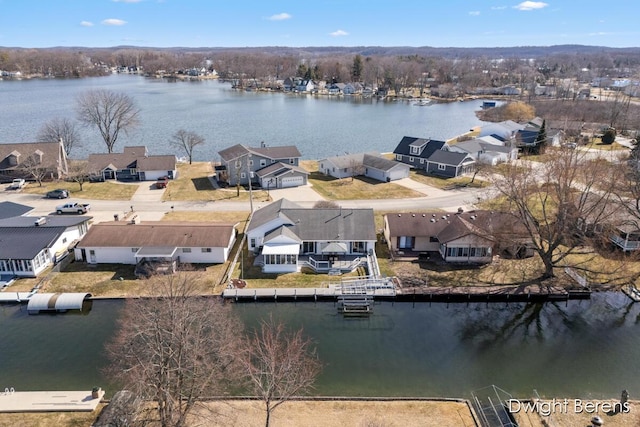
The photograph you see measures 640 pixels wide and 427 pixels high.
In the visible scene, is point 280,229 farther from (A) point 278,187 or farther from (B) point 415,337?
(A) point 278,187

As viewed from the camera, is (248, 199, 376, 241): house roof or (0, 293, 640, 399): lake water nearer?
(0, 293, 640, 399): lake water

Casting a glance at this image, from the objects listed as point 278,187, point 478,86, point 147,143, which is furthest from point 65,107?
point 478,86

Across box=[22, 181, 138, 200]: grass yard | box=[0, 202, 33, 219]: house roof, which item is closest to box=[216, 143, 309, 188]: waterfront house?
box=[22, 181, 138, 200]: grass yard

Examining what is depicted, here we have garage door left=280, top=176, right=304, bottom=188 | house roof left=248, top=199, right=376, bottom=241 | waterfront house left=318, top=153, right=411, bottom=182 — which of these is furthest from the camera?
waterfront house left=318, top=153, right=411, bottom=182

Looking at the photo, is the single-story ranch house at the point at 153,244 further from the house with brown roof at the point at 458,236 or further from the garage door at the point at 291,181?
the garage door at the point at 291,181

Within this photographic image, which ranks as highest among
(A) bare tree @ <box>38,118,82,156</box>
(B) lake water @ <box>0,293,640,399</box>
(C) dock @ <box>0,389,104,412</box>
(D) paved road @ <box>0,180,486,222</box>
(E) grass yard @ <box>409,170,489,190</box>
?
(A) bare tree @ <box>38,118,82,156</box>

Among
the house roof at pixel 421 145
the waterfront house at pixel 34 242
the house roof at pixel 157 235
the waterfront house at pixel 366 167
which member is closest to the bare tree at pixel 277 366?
the house roof at pixel 157 235

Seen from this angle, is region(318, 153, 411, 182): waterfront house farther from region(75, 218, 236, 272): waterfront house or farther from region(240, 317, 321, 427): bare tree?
region(240, 317, 321, 427): bare tree
